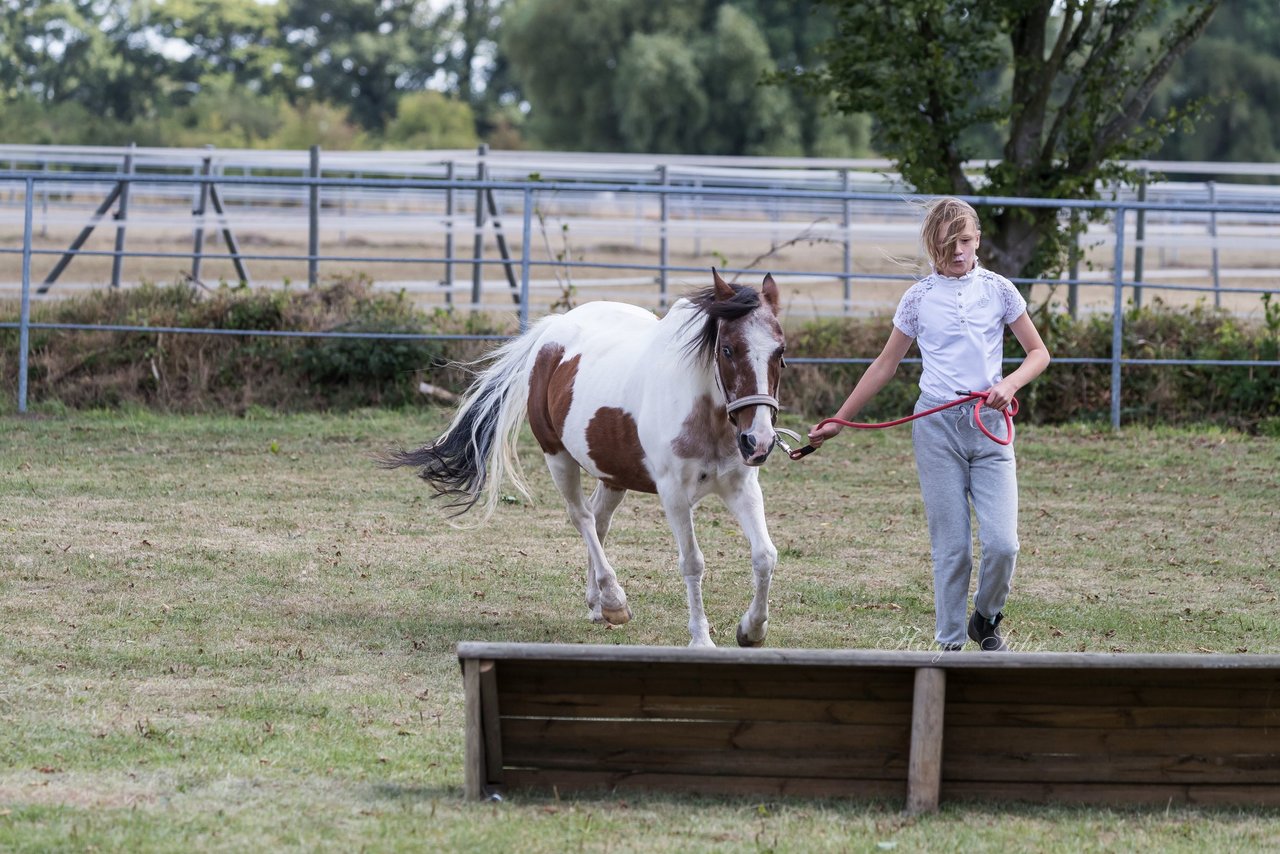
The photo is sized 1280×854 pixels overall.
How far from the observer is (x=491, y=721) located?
435 centimetres

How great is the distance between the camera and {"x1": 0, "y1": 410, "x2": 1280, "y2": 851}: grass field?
13.7ft

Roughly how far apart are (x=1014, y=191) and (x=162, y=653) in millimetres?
9993

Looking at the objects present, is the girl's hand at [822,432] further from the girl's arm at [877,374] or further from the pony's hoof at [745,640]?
the pony's hoof at [745,640]

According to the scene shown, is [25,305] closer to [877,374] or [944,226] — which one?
[877,374]

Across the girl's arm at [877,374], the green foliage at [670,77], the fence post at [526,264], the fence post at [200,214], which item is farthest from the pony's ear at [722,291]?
the green foliage at [670,77]

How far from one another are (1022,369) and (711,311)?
1184 millimetres

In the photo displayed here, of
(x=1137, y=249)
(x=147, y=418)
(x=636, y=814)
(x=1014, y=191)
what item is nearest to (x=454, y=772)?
(x=636, y=814)

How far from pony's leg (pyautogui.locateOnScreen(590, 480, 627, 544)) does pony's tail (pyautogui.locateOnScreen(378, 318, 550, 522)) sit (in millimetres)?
623

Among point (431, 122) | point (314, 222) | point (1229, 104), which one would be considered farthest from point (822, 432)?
point (431, 122)

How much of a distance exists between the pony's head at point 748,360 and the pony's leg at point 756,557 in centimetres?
51

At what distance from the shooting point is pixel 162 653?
6102 mm

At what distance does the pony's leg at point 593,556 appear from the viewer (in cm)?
680

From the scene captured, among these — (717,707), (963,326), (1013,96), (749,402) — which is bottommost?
(717,707)

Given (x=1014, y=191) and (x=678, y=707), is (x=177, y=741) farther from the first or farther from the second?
(x=1014, y=191)
